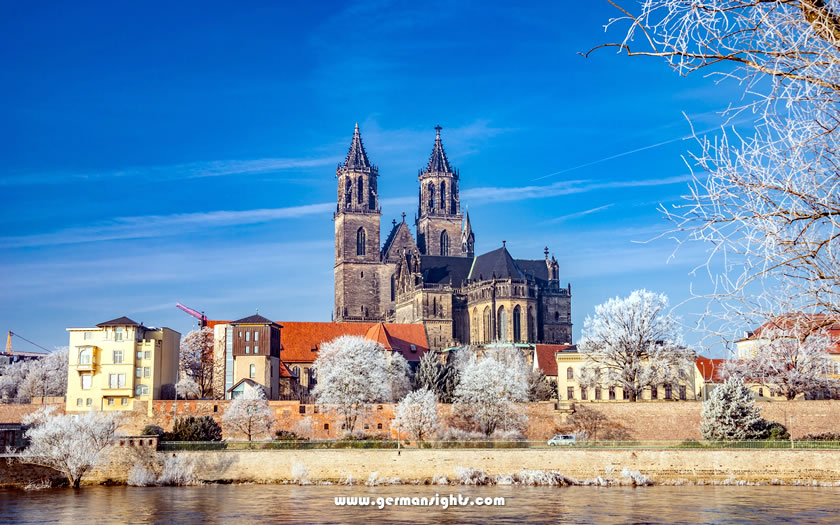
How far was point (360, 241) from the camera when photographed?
119m

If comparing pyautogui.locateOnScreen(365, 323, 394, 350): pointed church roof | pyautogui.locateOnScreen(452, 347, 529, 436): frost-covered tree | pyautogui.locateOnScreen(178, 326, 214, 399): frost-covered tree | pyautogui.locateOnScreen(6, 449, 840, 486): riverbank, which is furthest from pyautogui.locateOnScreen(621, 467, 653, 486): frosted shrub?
pyautogui.locateOnScreen(178, 326, 214, 399): frost-covered tree

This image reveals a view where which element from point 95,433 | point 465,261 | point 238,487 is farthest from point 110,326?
point 465,261

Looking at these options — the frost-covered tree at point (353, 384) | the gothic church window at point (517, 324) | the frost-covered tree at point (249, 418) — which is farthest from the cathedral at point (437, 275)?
the frost-covered tree at point (249, 418)

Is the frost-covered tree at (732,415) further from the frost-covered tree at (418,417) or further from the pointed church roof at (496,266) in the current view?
the pointed church roof at (496,266)

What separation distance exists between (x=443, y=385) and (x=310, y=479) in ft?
85.1

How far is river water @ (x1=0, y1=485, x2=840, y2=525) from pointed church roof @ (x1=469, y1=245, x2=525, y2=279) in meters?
61.4

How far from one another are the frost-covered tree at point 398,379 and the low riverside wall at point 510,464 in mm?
24987

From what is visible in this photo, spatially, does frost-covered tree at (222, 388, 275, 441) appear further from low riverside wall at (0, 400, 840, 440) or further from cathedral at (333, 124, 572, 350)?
cathedral at (333, 124, 572, 350)

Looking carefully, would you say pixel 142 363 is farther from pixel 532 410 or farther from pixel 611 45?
pixel 611 45

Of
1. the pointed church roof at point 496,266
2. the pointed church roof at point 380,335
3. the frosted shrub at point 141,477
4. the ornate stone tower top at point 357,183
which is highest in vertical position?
the ornate stone tower top at point 357,183

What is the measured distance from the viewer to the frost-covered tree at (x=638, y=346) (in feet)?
204

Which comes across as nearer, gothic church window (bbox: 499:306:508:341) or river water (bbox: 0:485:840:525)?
river water (bbox: 0:485:840:525)

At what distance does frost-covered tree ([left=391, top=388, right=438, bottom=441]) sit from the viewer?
187ft

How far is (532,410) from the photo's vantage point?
60.5 m
